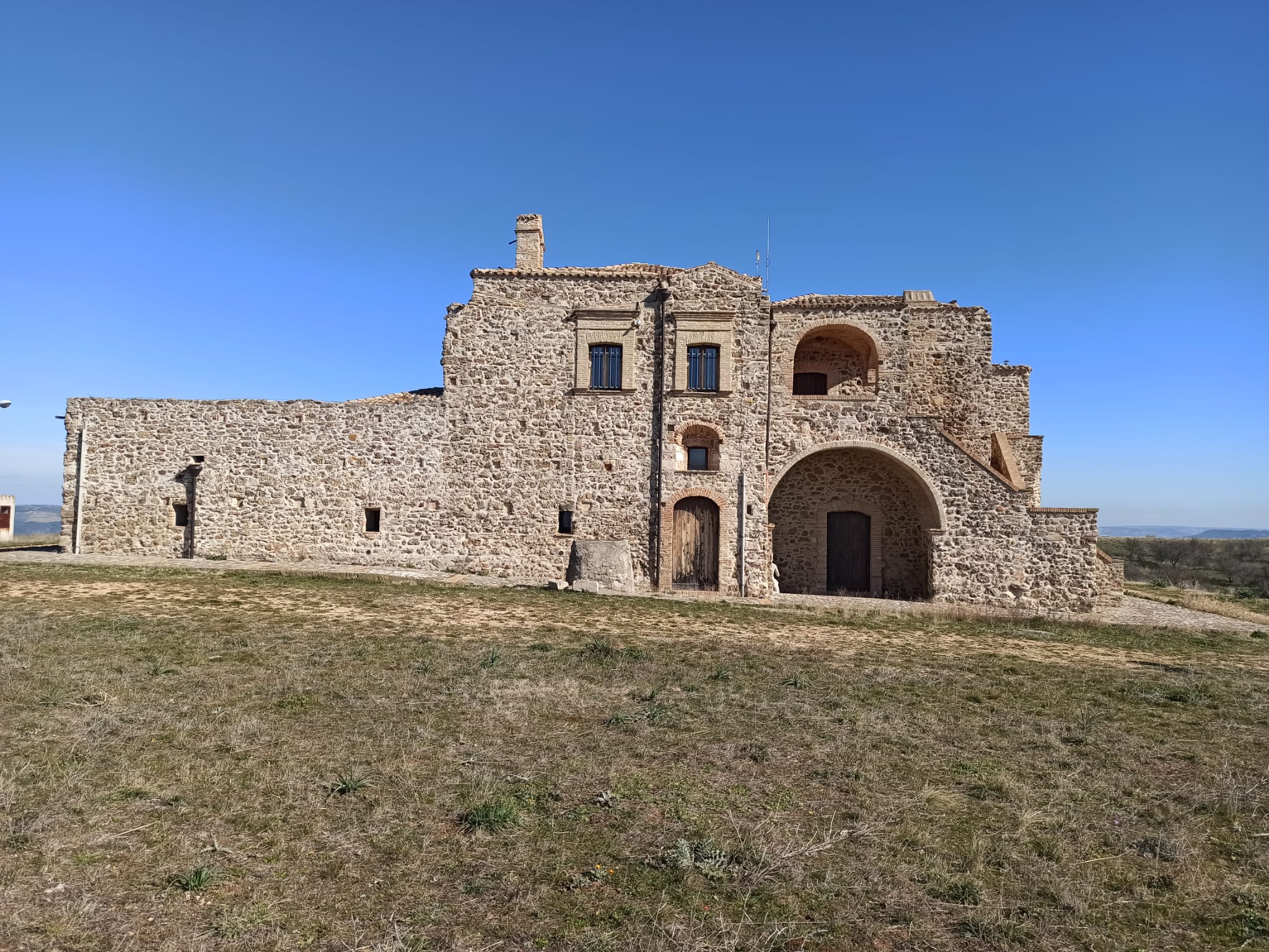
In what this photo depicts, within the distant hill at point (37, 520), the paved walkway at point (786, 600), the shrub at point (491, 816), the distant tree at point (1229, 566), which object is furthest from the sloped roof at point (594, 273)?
the distant hill at point (37, 520)

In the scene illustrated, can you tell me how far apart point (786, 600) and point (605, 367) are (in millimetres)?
7887

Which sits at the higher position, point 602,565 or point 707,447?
point 707,447

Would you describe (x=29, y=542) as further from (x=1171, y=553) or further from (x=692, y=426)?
(x=1171, y=553)

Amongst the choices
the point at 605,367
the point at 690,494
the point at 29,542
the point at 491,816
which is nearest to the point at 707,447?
the point at 690,494

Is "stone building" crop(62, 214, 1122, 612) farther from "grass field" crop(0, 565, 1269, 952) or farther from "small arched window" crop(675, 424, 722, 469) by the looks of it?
"grass field" crop(0, 565, 1269, 952)

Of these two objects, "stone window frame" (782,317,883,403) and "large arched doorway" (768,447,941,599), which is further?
"large arched doorway" (768,447,941,599)

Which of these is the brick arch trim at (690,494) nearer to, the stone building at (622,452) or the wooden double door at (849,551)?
the stone building at (622,452)

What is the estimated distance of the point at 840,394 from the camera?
1839 cm

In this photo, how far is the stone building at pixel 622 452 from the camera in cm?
1816

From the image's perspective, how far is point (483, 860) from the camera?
401cm

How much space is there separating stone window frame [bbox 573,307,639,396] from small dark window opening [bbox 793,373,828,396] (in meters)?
5.17

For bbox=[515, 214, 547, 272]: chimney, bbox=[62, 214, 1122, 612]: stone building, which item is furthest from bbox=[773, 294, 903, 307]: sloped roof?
bbox=[515, 214, 547, 272]: chimney

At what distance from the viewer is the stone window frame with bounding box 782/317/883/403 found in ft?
59.6

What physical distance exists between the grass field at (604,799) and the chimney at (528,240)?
12990mm
